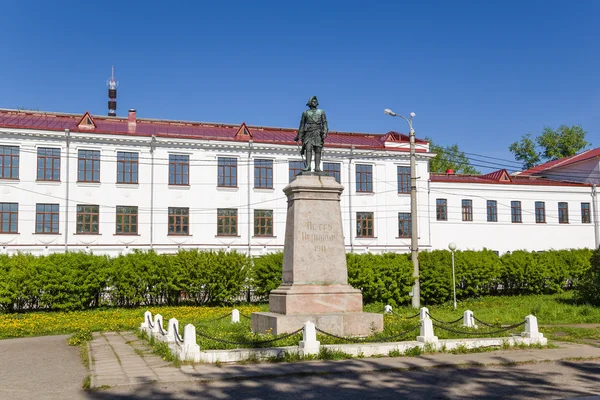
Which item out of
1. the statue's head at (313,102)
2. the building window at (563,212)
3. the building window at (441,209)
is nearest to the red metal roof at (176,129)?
the building window at (441,209)

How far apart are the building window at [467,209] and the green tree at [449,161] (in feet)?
73.2

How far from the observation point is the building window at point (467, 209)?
4250 cm

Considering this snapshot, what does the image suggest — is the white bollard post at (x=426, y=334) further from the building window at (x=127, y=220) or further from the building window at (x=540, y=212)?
the building window at (x=540, y=212)

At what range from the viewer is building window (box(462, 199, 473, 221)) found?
42500 millimetres

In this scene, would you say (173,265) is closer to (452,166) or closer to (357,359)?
(357,359)

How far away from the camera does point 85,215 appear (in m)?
35.4

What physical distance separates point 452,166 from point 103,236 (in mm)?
45053

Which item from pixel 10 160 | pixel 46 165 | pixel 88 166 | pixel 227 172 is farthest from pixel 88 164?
pixel 227 172

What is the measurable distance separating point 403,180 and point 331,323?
28.0 meters

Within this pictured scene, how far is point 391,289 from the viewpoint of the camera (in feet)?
93.2

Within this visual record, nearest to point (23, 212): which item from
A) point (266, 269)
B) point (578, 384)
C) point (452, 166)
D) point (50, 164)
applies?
point (50, 164)

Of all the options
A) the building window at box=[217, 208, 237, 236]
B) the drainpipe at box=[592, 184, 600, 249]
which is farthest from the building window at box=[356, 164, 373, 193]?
the drainpipe at box=[592, 184, 600, 249]

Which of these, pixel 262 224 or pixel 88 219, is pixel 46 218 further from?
pixel 262 224

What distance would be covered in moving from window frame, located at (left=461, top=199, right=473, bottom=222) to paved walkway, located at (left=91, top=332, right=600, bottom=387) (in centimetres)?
2867
